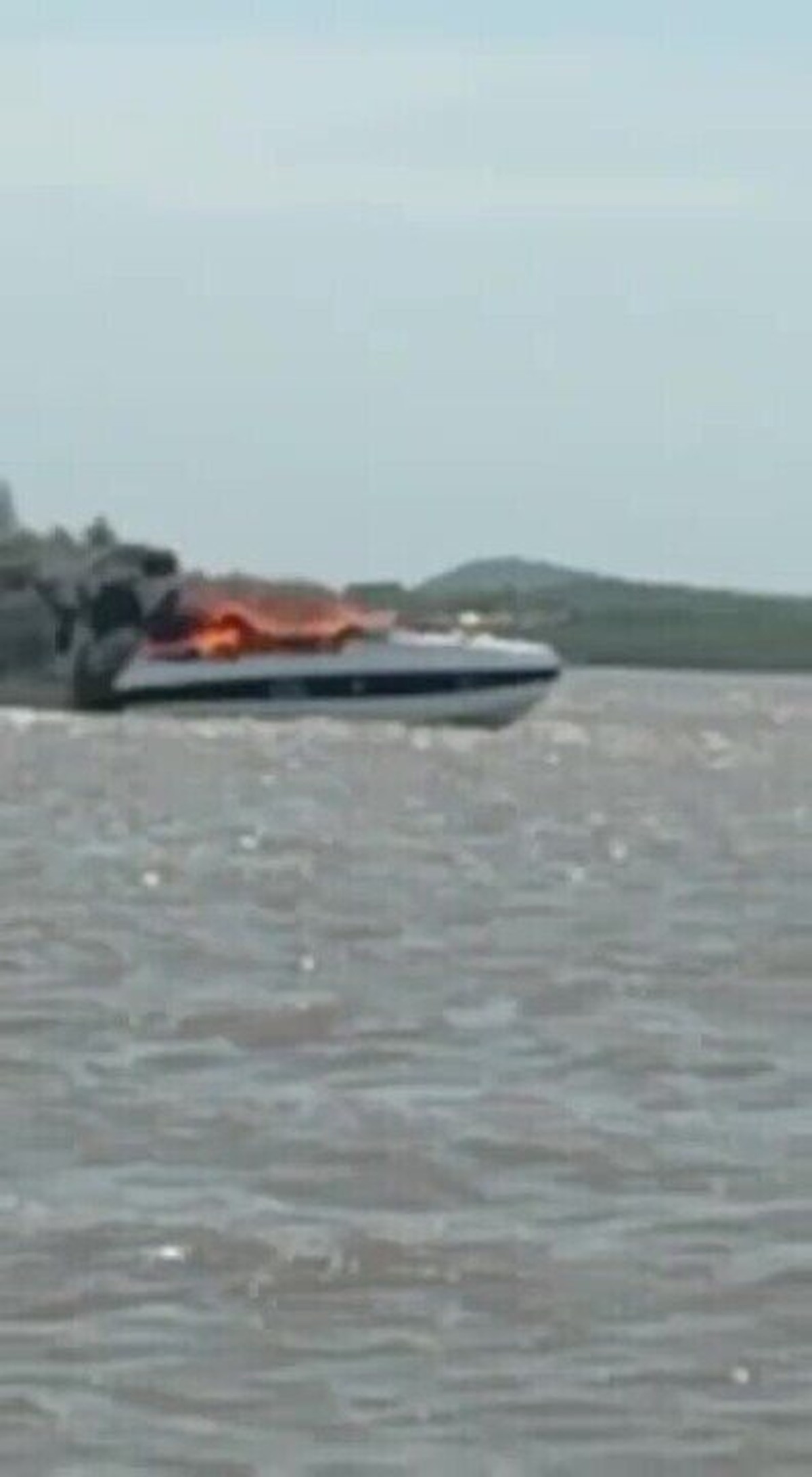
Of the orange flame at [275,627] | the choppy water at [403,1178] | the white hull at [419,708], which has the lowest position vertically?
the white hull at [419,708]

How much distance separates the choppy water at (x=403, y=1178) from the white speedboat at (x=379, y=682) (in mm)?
52390

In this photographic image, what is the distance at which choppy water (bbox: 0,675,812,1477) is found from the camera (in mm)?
14133

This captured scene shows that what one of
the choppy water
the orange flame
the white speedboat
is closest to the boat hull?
the white speedboat

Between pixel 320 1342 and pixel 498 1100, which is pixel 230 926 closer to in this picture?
pixel 498 1100

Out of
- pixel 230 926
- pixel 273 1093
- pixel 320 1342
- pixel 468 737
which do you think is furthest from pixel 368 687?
pixel 320 1342

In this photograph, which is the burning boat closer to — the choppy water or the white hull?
the white hull

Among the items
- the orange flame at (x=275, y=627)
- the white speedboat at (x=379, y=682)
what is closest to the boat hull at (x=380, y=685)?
the white speedboat at (x=379, y=682)

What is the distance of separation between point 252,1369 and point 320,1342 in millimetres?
522

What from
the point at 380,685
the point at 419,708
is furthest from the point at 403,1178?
the point at 380,685

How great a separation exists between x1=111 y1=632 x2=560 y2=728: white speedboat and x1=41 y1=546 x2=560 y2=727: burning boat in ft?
0.09

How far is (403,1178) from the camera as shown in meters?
18.4

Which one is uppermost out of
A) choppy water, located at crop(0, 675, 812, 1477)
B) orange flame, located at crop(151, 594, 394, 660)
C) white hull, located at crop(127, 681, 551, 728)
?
orange flame, located at crop(151, 594, 394, 660)

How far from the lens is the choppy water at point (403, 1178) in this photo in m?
14.1

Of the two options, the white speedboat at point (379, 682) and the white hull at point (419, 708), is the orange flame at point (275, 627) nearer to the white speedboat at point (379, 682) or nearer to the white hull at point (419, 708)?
the white speedboat at point (379, 682)
